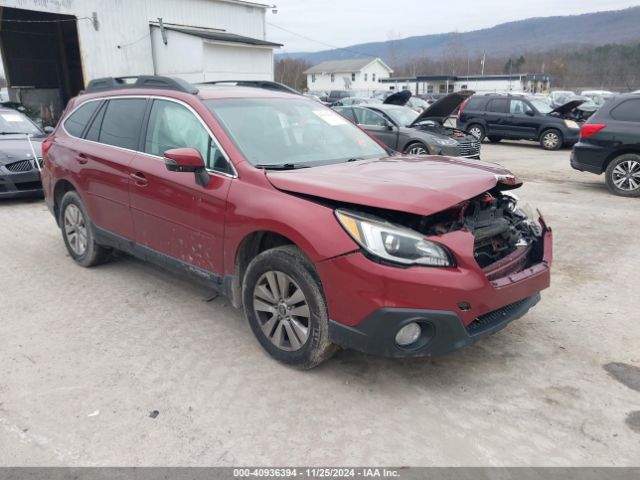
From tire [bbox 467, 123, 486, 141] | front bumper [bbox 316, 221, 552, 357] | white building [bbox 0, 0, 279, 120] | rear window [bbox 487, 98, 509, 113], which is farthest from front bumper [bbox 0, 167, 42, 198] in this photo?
rear window [bbox 487, 98, 509, 113]

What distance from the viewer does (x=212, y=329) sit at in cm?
388

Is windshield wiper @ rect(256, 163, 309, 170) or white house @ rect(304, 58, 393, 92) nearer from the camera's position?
windshield wiper @ rect(256, 163, 309, 170)

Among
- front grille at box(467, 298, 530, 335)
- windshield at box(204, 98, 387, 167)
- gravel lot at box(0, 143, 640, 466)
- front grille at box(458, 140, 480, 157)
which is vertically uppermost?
windshield at box(204, 98, 387, 167)

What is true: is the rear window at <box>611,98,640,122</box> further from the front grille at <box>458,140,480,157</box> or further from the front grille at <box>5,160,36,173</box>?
the front grille at <box>5,160,36,173</box>

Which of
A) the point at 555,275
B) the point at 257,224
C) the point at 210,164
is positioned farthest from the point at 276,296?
the point at 555,275

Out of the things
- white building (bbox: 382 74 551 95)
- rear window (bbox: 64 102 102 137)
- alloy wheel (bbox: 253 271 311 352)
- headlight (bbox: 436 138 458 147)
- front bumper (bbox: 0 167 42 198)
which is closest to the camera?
alloy wheel (bbox: 253 271 311 352)

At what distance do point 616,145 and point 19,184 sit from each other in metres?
9.99

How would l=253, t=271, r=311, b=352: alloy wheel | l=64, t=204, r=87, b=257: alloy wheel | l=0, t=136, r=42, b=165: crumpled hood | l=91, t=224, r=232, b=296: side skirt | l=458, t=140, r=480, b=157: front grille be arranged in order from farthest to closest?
l=458, t=140, r=480, b=157: front grille → l=0, t=136, r=42, b=165: crumpled hood → l=64, t=204, r=87, b=257: alloy wheel → l=91, t=224, r=232, b=296: side skirt → l=253, t=271, r=311, b=352: alloy wheel

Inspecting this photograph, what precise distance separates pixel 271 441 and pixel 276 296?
906 millimetres

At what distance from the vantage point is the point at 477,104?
17.5 m

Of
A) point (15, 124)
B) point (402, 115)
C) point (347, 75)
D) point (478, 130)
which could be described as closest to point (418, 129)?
point (402, 115)

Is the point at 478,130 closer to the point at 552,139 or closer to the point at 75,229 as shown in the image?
the point at 552,139

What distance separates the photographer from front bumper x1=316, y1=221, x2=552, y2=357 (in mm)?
2717

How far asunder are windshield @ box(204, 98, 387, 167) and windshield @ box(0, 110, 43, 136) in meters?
7.19
